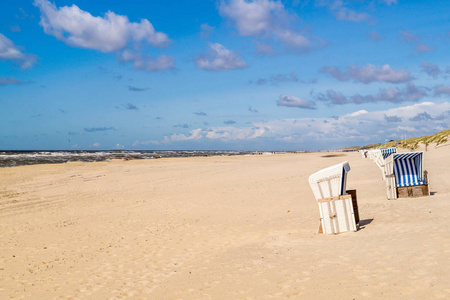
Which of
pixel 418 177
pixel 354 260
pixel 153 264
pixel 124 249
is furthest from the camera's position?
pixel 418 177

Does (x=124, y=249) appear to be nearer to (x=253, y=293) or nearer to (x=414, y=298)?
(x=253, y=293)

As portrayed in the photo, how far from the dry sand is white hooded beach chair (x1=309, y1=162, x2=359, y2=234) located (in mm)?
325

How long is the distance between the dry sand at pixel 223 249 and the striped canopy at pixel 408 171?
1.02 meters

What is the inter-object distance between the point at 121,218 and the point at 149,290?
293 inches

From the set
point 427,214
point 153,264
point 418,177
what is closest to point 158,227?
point 153,264

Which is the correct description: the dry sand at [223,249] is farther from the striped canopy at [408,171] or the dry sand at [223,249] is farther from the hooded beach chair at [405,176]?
the striped canopy at [408,171]

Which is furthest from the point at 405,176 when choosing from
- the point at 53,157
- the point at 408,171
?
Answer: the point at 53,157

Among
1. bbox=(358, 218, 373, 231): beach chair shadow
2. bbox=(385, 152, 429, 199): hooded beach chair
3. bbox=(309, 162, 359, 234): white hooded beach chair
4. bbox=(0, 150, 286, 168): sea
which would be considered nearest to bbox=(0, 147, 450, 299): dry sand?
bbox=(358, 218, 373, 231): beach chair shadow

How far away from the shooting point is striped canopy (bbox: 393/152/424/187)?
12.9m

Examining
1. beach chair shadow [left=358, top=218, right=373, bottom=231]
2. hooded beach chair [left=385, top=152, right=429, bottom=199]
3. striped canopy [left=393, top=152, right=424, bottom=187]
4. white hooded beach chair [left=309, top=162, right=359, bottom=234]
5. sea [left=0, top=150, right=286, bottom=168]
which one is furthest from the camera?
sea [left=0, top=150, right=286, bottom=168]

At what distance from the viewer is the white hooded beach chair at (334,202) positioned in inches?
334

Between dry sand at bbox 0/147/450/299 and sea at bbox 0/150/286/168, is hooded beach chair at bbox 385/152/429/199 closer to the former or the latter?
dry sand at bbox 0/147/450/299

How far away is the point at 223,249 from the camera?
8.67m

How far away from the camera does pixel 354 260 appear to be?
20.3 feet
